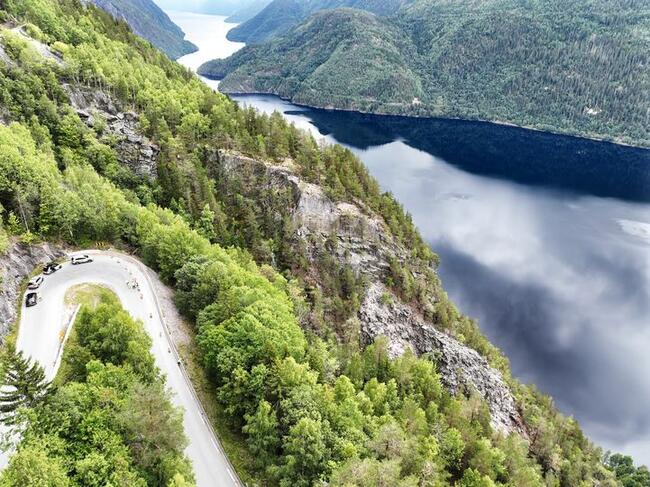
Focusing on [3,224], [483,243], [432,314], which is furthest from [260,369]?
[483,243]

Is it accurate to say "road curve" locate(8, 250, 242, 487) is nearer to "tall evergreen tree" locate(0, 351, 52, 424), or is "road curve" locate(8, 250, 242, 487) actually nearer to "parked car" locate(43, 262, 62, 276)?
"parked car" locate(43, 262, 62, 276)

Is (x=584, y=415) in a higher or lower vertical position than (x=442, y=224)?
lower

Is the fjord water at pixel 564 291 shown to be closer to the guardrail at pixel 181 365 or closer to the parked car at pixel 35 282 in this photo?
the guardrail at pixel 181 365

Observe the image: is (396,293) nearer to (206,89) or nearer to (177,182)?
(177,182)

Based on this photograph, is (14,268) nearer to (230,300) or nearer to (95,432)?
(230,300)

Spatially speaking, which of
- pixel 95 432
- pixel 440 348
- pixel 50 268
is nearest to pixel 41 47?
pixel 50 268

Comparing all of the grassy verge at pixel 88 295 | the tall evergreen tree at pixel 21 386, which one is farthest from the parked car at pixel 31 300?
the tall evergreen tree at pixel 21 386
